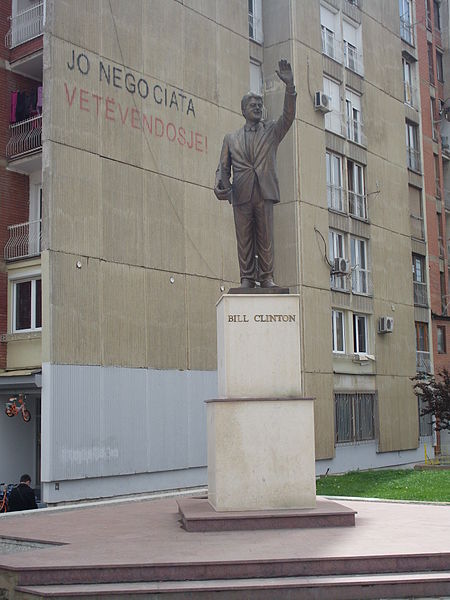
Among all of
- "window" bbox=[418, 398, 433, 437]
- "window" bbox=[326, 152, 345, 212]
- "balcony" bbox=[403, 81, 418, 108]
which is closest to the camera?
"window" bbox=[326, 152, 345, 212]

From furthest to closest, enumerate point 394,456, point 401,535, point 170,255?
point 394,456 < point 170,255 < point 401,535

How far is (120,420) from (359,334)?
13.5 metres

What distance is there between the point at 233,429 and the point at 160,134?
14.8 m

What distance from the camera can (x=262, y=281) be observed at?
1239cm

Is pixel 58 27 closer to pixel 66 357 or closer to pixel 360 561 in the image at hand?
pixel 66 357

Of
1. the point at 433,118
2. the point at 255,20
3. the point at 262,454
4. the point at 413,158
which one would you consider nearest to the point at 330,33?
the point at 255,20

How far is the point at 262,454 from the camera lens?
11273 mm

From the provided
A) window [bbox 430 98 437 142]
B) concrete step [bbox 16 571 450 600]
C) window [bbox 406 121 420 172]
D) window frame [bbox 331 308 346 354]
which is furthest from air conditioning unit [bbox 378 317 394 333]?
concrete step [bbox 16 571 450 600]

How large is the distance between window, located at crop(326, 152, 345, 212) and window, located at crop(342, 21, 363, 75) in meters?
4.35

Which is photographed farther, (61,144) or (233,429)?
(61,144)

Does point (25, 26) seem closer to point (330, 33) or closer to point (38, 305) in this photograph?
point (38, 305)

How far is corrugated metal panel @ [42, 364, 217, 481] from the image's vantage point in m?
20.0

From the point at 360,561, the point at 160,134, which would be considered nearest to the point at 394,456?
the point at 160,134

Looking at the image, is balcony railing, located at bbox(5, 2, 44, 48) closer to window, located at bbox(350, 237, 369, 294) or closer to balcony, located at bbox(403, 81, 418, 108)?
window, located at bbox(350, 237, 369, 294)
